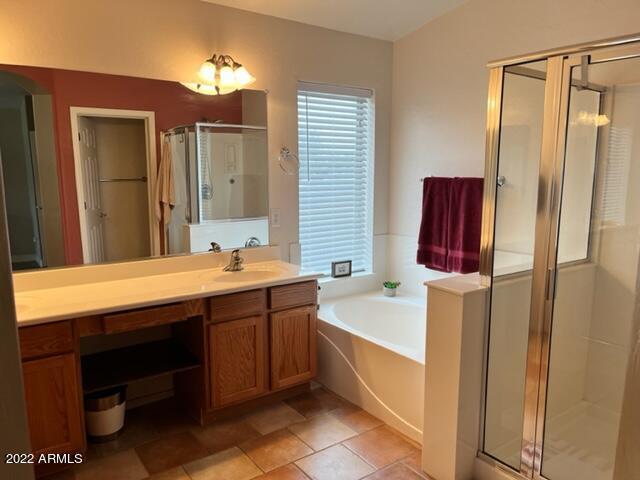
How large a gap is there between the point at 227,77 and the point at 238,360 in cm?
168

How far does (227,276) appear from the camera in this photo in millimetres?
2848

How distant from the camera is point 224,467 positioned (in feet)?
7.50

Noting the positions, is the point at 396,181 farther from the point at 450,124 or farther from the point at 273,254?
the point at 273,254

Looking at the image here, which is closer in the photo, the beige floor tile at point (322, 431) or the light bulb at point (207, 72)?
the beige floor tile at point (322, 431)

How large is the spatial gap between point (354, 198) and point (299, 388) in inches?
60.1

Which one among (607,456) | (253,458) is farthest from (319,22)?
(607,456)

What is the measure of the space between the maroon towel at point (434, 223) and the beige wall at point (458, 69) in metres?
0.15

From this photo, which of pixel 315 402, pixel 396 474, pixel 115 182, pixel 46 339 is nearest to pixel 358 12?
pixel 115 182

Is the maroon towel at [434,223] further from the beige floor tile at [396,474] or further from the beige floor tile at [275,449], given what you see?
the beige floor tile at [275,449]

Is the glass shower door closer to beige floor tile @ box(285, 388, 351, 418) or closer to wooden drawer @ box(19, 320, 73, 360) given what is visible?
beige floor tile @ box(285, 388, 351, 418)

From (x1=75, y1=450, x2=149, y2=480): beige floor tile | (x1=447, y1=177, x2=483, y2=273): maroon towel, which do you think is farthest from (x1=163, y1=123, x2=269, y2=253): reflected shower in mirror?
(x1=447, y1=177, x2=483, y2=273): maroon towel

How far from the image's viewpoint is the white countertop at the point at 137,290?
2.11 meters

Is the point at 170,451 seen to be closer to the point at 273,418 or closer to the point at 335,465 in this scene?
the point at 273,418

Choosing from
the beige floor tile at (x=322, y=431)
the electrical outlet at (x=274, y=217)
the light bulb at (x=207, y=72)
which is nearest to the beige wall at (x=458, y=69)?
the electrical outlet at (x=274, y=217)
